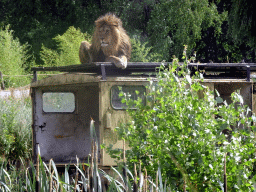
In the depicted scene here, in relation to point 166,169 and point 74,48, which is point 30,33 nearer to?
point 74,48

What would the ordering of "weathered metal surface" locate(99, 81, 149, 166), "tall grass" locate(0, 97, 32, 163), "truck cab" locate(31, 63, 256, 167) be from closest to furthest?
"weathered metal surface" locate(99, 81, 149, 166) → "truck cab" locate(31, 63, 256, 167) → "tall grass" locate(0, 97, 32, 163)

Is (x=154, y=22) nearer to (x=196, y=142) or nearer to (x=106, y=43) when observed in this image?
(x=106, y=43)

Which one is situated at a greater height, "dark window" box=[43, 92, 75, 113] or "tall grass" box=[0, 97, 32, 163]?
"dark window" box=[43, 92, 75, 113]

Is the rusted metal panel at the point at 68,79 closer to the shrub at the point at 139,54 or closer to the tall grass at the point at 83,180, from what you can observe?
the tall grass at the point at 83,180

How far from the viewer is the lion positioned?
24.9ft

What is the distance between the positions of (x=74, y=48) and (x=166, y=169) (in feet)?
60.0

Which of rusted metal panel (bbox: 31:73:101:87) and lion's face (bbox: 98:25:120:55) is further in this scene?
lion's face (bbox: 98:25:120:55)

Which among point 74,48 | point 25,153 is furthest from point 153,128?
point 74,48

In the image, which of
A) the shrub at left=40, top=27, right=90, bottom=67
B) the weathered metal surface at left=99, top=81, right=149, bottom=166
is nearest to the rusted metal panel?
the weathered metal surface at left=99, top=81, right=149, bottom=166

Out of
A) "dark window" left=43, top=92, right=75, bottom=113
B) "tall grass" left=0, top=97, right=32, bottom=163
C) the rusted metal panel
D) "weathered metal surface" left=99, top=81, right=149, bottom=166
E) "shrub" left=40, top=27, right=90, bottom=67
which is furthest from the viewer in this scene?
"shrub" left=40, top=27, right=90, bottom=67

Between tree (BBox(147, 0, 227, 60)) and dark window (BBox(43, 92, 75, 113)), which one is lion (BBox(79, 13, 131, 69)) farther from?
tree (BBox(147, 0, 227, 60))

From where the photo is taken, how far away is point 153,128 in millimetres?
3479

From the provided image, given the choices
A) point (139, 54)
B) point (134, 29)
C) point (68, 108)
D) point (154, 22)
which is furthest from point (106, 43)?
point (134, 29)

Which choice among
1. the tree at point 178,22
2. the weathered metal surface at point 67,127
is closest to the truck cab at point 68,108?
the weathered metal surface at point 67,127
